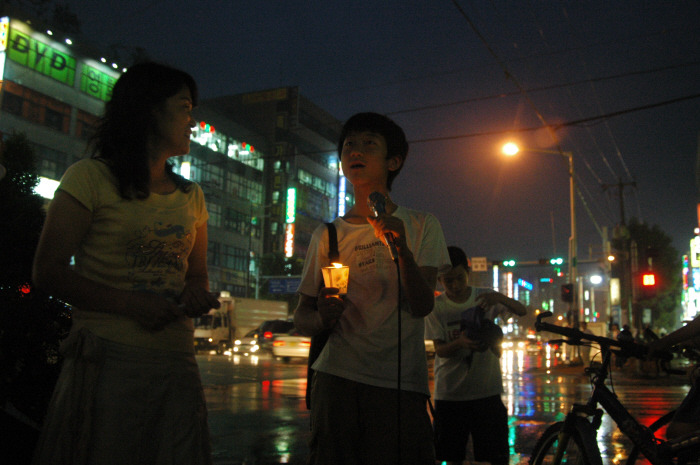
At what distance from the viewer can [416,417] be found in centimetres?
240

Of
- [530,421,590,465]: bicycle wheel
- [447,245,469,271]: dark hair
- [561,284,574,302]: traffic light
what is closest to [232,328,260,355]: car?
[561,284,574,302]: traffic light

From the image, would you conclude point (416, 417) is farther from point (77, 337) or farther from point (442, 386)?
point (442, 386)

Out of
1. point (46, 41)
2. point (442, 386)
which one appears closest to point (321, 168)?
point (46, 41)

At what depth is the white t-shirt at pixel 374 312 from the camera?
245 centimetres

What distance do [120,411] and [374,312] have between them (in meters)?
1.06

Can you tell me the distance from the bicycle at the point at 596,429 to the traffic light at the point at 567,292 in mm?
21559

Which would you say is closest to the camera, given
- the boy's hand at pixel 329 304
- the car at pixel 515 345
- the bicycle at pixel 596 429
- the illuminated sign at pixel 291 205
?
the boy's hand at pixel 329 304

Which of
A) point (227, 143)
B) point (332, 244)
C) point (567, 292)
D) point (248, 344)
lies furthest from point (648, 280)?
point (227, 143)

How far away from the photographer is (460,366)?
443 centimetres

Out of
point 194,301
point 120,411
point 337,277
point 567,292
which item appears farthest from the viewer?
point 567,292

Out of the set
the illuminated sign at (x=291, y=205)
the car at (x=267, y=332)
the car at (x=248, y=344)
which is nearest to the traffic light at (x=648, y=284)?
the car at (x=267, y=332)

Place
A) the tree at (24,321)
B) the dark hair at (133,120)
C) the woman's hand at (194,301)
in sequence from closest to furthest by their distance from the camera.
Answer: the woman's hand at (194,301) < the dark hair at (133,120) < the tree at (24,321)

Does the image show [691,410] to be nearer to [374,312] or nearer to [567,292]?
→ [374,312]

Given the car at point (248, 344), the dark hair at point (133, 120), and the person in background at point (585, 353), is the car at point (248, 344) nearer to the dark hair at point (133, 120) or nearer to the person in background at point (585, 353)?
the person in background at point (585, 353)
